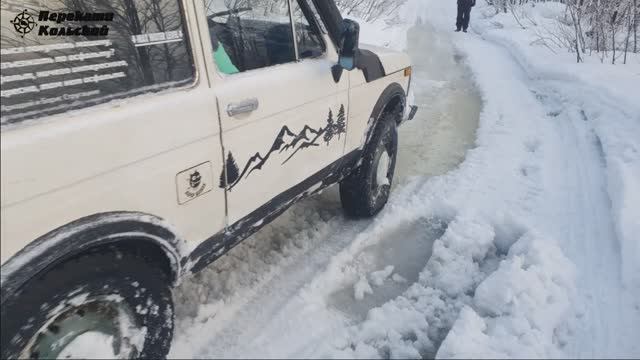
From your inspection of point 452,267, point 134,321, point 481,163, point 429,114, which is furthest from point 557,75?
point 134,321

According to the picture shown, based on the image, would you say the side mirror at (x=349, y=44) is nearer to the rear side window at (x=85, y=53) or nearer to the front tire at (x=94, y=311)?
the rear side window at (x=85, y=53)

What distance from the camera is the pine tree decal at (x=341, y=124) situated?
2990 millimetres

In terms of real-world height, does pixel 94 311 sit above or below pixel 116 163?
below

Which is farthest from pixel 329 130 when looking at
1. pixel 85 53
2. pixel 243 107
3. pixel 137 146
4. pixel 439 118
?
pixel 439 118

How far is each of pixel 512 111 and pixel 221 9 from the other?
5297 millimetres

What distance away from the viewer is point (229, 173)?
87.0 inches

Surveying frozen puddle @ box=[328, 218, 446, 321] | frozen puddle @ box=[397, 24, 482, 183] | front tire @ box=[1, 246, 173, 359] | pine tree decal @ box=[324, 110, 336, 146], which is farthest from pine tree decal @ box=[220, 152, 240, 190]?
frozen puddle @ box=[397, 24, 482, 183]

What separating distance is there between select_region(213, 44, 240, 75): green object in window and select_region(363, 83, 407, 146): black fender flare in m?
1.39

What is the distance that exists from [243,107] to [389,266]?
1597mm

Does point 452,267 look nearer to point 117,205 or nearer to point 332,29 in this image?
point 332,29

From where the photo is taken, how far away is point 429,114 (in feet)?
21.6

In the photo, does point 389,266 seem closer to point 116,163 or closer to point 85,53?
point 116,163

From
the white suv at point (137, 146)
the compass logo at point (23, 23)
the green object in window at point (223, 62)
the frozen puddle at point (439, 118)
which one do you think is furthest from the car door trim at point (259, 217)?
the frozen puddle at point (439, 118)

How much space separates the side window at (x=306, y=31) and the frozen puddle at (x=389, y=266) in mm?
1412
